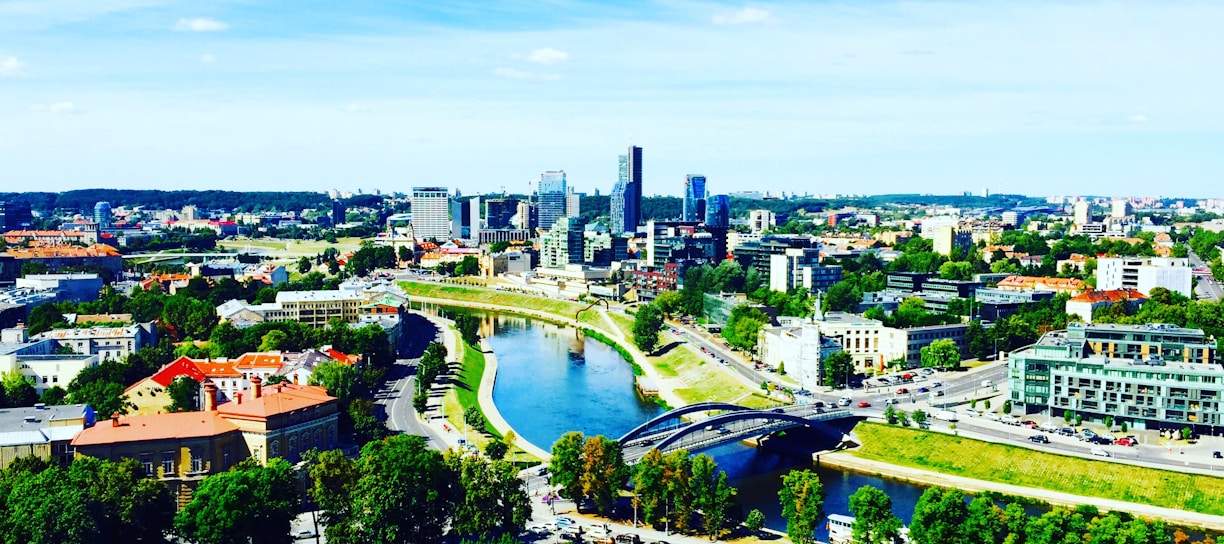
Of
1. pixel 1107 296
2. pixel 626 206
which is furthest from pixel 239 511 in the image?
pixel 626 206

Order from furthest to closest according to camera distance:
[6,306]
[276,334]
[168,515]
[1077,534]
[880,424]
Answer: [6,306]
[276,334]
[880,424]
[168,515]
[1077,534]

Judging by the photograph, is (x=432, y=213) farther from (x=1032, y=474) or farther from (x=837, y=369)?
(x=1032, y=474)

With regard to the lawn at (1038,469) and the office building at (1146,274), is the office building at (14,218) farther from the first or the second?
the lawn at (1038,469)

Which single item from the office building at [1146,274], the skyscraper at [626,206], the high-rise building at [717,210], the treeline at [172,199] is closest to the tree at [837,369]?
the office building at [1146,274]

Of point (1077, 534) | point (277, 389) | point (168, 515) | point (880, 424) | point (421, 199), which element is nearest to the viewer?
point (1077, 534)

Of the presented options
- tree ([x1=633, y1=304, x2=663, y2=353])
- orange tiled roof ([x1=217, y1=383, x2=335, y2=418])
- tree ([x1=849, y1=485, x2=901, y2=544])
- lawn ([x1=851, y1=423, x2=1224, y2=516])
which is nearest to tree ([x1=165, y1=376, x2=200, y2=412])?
orange tiled roof ([x1=217, y1=383, x2=335, y2=418])

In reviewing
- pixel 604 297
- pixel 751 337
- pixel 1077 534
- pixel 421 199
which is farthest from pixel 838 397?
pixel 421 199

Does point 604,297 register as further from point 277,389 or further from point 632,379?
point 277,389
